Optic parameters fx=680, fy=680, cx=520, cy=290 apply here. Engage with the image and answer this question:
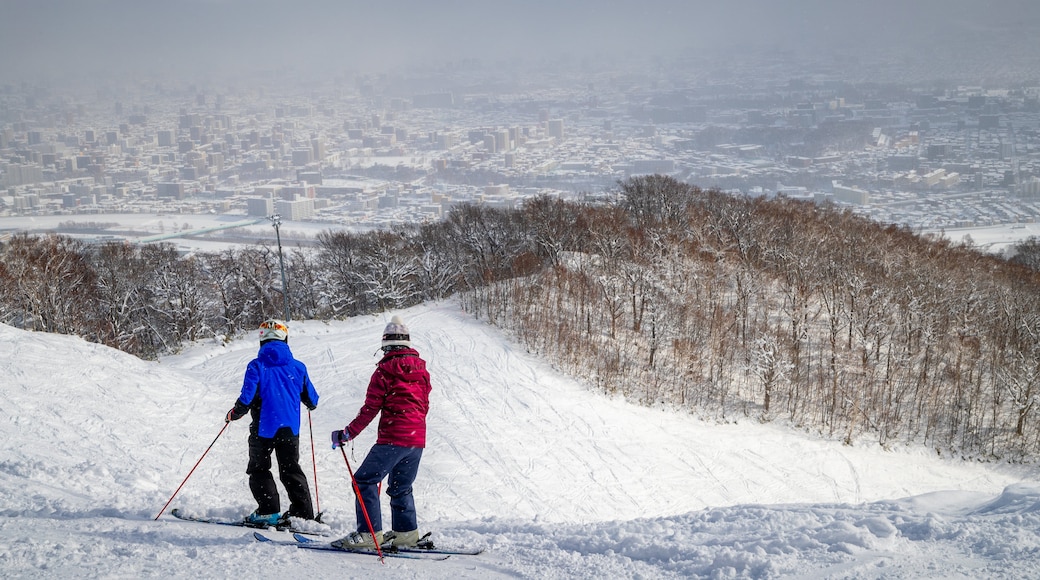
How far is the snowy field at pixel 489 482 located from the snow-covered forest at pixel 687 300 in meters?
1.88

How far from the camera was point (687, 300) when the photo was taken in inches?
969

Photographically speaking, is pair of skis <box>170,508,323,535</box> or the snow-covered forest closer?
pair of skis <box>170,508,323,535</box>

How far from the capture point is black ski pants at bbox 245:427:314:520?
6.31m

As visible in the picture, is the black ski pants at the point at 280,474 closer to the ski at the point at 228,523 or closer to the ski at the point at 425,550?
the ski at the point at 228,523

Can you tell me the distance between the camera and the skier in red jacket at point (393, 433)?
5500 millimetres

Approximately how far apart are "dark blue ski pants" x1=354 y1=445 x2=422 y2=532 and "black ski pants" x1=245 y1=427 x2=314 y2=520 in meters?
1.12

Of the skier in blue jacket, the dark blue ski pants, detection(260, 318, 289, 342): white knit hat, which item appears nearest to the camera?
the dark blue ski pants

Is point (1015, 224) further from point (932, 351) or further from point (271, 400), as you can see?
point (271, 400)

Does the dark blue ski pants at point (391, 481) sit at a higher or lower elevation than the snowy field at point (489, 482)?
higher

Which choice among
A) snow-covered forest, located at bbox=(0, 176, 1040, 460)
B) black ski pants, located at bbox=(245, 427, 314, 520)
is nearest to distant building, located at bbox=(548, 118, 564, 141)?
snow-covered forest, located at bbox=(0, 176, 1040, 460)

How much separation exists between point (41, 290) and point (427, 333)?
1821 cm

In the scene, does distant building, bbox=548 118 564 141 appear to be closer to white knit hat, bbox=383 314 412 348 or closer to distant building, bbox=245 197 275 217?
distant building, bbox=245 197 275 217

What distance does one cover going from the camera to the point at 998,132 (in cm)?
12169

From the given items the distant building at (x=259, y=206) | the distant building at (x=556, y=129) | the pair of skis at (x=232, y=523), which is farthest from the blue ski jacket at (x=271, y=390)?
the distant building at (x=556, y=129)
